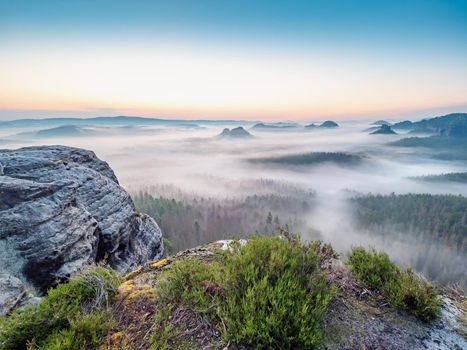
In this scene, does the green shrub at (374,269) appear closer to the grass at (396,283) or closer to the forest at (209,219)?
the grass at (396,283)

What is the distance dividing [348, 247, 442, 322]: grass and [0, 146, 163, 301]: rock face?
554 cm

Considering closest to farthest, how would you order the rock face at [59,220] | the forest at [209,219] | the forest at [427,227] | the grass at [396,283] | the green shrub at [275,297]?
the green shrub at [275,297], the grass at [396,283], the rock face at [59,220], the forest at [209,219], the forest at [427,227]

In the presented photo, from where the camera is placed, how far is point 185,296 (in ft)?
14.2

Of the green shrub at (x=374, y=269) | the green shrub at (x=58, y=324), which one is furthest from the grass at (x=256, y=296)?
the green shrub at (x=374, y=269)

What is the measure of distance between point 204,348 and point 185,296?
2.92 feet

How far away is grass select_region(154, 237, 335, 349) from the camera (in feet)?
11.6

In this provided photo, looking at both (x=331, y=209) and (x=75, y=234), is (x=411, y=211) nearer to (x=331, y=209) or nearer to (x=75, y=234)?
(x=331, y=209)

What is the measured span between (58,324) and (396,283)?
582 cm

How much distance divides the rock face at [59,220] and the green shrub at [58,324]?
132 cm

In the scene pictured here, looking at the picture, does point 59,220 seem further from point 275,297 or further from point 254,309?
point 275,297

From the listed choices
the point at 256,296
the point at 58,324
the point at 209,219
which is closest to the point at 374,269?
the point at 256,296

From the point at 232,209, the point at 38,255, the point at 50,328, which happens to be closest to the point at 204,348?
the point at 50,328

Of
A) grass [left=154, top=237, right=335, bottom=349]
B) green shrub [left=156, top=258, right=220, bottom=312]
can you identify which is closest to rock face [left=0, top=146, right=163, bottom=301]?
green shrub [left=156, top=258, right=220, bottom=312]

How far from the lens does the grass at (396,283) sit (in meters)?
4.44
